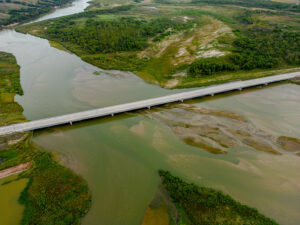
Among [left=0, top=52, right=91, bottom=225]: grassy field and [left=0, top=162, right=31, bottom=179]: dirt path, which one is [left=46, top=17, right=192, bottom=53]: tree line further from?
[left=0, top=162, right=31, bottom=179]: dirt path

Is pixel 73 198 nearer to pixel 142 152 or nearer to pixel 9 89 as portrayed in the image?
pixel 142 152

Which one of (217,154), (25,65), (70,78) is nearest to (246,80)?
(217,154)

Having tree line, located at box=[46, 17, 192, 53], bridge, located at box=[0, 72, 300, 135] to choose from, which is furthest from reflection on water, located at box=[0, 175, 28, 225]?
tree line, located at box=[46, 17, 192, 53]

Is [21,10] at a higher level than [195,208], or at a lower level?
higher

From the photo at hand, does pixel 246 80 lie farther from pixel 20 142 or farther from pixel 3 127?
pixel 3 127

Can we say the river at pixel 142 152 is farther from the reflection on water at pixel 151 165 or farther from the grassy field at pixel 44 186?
the grassy field at pixel 44 186

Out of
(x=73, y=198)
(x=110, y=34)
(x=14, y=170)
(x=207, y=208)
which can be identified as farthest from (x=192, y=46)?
(x=14, y=170)
